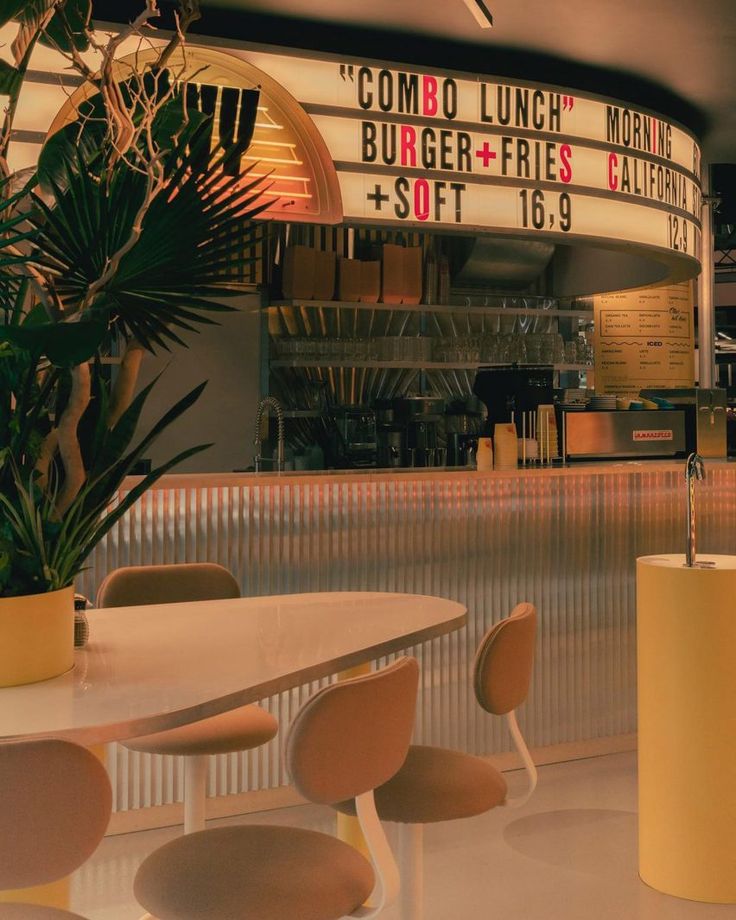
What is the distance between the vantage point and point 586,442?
5887 millimetres

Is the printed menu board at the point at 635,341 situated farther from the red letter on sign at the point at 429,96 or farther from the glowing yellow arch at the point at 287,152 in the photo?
the glowing yellow arch at the point at 287,152

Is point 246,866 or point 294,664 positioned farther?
point 294,664

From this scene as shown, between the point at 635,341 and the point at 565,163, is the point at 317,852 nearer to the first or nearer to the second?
the point at 565,163

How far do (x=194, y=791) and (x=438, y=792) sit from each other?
758 mm

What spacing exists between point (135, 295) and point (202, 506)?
1.71 meters

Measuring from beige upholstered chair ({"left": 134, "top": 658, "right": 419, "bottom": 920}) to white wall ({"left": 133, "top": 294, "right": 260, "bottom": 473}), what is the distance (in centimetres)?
444

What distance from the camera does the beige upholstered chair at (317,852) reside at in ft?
5.34

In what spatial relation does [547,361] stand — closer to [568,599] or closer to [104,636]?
[568,599]

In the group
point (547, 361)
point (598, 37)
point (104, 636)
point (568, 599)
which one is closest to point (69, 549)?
point (104, 636)

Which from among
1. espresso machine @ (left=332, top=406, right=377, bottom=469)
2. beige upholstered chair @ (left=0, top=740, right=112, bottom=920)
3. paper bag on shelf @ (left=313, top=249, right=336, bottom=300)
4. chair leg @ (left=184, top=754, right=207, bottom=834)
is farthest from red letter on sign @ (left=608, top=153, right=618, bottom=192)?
beige upholstered chair @ (left=0, top=740, right=112, bottom=920)

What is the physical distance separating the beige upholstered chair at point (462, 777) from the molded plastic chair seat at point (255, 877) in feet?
0.70

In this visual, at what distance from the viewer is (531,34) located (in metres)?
4.93

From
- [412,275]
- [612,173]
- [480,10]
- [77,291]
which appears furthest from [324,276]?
[77,291]

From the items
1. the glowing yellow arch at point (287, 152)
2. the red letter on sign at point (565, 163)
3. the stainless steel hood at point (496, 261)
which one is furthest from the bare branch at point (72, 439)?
the stainless steel hood at point (496, 261)
